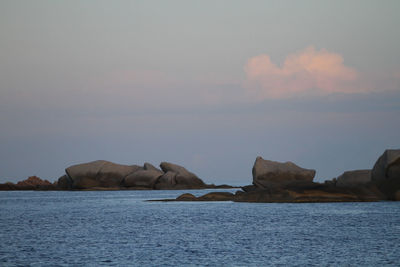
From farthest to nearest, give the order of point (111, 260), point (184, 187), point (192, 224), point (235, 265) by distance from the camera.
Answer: point (184, 187) → point (192, 224) → point (111, 260) → point (235, 265)

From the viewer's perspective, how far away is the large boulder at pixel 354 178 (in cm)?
7088

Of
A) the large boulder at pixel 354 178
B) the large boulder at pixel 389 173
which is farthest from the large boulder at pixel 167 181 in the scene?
the large boulder at pixel 389 173

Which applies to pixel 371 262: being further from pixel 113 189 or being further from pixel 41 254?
pixel 113 189

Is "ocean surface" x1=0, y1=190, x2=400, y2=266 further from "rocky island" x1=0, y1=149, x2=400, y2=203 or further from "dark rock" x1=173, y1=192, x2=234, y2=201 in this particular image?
"dark rock" x1=173, y1=192, x2=234, y2=201

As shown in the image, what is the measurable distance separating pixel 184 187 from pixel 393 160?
6299 centimetres

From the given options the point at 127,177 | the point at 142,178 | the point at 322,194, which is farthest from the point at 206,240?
the point at 127,177

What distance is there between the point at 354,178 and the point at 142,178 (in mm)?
56119

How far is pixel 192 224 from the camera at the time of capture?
4247 cm

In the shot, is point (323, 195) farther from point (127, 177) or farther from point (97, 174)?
point (97, 174)

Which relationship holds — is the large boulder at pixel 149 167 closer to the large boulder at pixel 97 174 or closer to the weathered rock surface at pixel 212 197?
the large boulder at pixel 97 174

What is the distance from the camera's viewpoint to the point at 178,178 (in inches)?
4715

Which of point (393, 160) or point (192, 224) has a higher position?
point (393, 160)

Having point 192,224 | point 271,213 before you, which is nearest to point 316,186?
point 271,213

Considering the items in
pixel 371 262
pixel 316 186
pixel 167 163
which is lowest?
pixel 371 262
